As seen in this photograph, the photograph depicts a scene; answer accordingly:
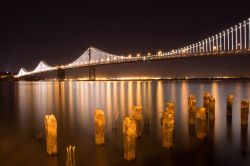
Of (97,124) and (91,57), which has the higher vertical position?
(91,57)

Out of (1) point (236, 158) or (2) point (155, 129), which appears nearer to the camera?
(1) point (236, 158)

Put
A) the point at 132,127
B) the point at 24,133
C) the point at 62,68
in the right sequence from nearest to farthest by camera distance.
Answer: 1. the point at 132,127
2. the point at 24,133
3. the point at 62,68

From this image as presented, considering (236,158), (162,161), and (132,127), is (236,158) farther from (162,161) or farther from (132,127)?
(132,127)

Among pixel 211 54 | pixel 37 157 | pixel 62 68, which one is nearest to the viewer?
pixel 37 157

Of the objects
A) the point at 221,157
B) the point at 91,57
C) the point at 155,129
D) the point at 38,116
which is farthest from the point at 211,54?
the point at 91,57

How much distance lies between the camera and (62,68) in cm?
7925

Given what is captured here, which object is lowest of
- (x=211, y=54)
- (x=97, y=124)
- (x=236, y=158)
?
(x=236, y=158)

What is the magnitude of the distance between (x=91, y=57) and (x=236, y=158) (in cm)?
8494

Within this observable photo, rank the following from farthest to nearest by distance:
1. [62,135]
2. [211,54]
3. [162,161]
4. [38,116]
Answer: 1. [211,54]
2. [38,116]
3. [62,135]
4. [162,161]

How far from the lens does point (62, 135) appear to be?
A: 13.1 metres

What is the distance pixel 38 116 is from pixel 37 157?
10.2 meters

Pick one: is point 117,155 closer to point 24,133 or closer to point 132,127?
point 132,127

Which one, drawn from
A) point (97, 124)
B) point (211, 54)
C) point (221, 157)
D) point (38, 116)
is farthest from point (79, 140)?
point (211, 54)

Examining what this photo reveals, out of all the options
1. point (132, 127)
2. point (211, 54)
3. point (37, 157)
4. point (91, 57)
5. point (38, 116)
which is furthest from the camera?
point (91, 57)
